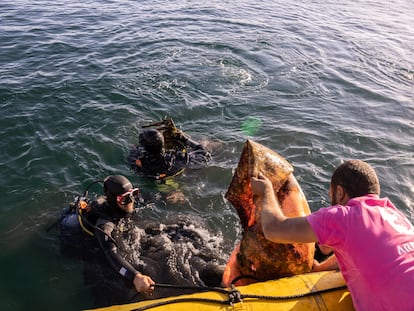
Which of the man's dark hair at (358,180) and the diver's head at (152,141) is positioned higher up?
the man's dark hair at (358,180)

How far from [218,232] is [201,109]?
414 centimetres

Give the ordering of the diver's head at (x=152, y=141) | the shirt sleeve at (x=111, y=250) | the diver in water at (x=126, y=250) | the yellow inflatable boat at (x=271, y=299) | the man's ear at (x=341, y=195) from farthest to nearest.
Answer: the diver's head at (x=152, y=141), the diver in water at (x=126, y=250), the shirt sleeve at (x=111, y=250), the yellow inflatable boat at (x=271, y=299), the man's ear at (x=341, y=195)

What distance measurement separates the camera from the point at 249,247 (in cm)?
381

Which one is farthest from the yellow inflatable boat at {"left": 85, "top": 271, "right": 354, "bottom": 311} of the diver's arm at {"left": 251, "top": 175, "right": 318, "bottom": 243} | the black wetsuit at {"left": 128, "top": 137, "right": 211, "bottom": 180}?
the black wetsuit at {"left": 128, "top": 137, "right": 211, "bottom": 180}

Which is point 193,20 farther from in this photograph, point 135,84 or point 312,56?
point 135,84

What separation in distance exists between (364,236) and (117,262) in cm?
306

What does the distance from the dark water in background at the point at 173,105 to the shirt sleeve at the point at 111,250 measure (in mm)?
772

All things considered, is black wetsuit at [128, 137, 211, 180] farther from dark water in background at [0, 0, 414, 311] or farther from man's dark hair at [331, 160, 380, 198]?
man's dark hair at [331, 160, 380, 198]

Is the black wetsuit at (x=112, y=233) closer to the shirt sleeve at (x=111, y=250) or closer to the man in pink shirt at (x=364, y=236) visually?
the shirt sleeve at (x=111, y=250)

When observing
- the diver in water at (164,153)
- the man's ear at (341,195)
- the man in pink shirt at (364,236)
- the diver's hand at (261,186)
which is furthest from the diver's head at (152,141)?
the man's ear at (341,195)

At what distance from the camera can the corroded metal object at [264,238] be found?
3.69 meters

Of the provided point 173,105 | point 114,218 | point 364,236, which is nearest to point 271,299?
point 364,236

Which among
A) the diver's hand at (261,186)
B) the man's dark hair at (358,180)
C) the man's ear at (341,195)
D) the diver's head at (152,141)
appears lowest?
the diver's head at (152,141)

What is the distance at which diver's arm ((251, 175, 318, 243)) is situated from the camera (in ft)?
9.13
